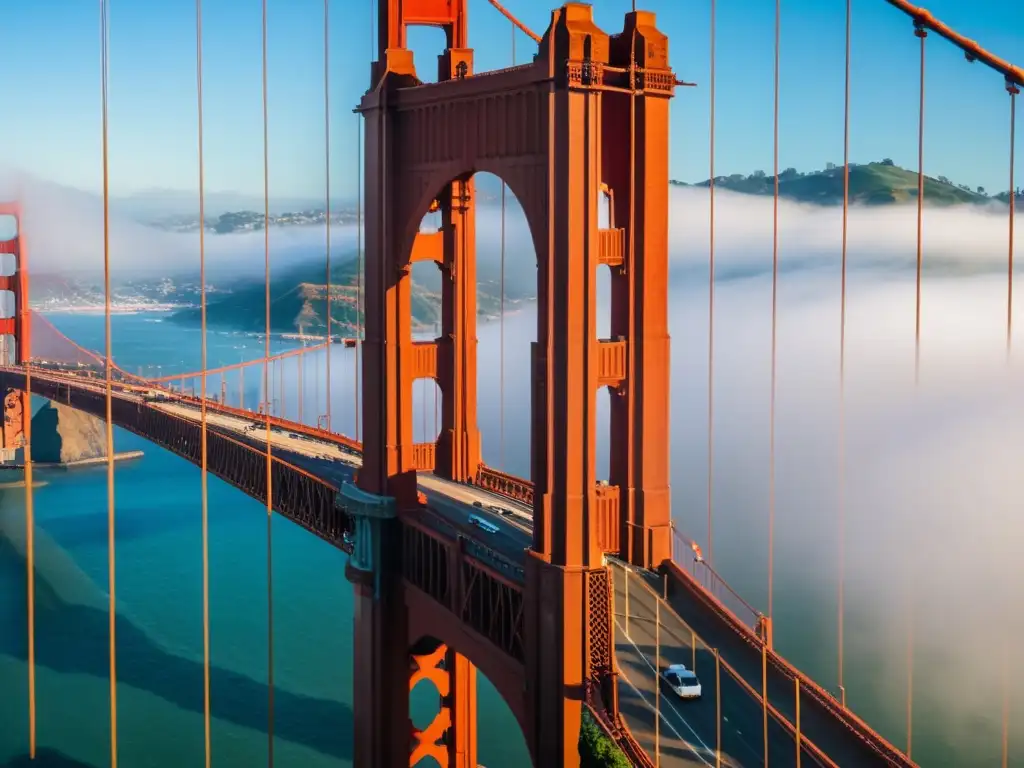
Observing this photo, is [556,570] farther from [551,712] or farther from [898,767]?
[898,767]

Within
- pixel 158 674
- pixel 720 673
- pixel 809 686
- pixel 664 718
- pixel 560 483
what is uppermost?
pixel 560 483

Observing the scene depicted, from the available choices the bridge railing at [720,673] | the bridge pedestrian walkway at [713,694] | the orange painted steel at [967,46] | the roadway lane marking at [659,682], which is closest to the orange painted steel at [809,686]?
the bridge pedestrian walkway at [713,694]

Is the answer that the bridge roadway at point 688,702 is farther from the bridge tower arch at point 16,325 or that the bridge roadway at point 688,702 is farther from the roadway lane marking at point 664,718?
the bridge tower arch at point 16,325

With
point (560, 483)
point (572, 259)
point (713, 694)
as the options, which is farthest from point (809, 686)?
point (572, 259)

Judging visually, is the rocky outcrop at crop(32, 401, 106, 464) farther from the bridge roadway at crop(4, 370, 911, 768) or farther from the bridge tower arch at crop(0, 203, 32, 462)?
the bridge roadway at crop(4, 370, 911, 768)

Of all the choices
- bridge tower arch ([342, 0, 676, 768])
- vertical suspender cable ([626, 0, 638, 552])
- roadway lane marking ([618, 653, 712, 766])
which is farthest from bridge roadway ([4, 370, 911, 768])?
vertical suspender cable ([626, 0, 638, 552])

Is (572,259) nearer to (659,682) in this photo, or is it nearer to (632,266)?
(632,266)

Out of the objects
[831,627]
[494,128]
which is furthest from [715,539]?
[494,128]
